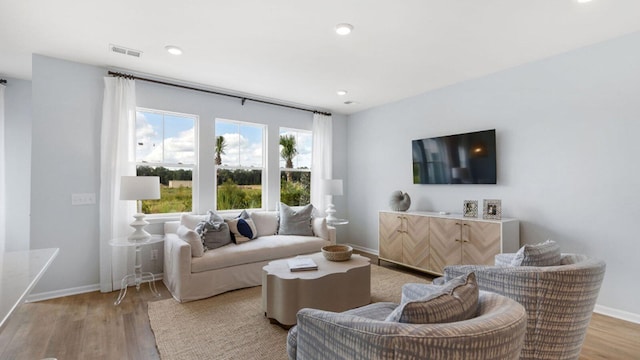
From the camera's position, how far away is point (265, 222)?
4430 millimetres

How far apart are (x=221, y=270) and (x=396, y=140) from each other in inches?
129

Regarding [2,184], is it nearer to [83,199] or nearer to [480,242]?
[83,199]

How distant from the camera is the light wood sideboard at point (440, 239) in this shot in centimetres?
336

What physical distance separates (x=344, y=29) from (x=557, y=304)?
2.45 meters

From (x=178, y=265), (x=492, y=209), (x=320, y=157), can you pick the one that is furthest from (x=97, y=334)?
(x=492, y=209)

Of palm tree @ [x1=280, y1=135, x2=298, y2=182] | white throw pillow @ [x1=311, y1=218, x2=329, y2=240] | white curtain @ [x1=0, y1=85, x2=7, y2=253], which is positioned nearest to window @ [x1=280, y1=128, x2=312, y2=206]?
palm tree @ [x1=280, y1=135, x2=298, y2=182]

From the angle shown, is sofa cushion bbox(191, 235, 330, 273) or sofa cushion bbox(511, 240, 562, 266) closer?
sofa cushion bbox(511, 240, 562, 266)

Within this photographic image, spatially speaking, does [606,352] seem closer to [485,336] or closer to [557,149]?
[557,149]

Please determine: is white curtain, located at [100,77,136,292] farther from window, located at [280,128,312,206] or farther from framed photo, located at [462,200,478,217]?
framed photo, located at [462,200,478,217]

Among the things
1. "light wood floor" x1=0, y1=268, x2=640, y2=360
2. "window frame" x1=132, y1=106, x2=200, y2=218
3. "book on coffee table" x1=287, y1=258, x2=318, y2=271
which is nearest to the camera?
"light wood floor" x1=0, y1=268, x2=640, y2=360

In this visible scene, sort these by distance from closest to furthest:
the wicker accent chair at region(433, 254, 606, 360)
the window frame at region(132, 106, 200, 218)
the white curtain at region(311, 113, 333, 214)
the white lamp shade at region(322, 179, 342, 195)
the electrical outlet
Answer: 1. the wicker accent chair at region(433, 254, 606, 360)
2. the electrical outlet
3. the window frame at region(132, 106, 200, 218)
4. the white lamp shade at region(322, 179, 342, 195)
5. the white curtain at region(311, 113, 333, 214)

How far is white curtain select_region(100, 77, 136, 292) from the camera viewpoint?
352cm

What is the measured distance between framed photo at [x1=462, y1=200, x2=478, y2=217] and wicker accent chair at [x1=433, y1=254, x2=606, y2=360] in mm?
2096

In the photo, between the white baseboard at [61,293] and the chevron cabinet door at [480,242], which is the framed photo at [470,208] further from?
the white baseboard at [61,293]
